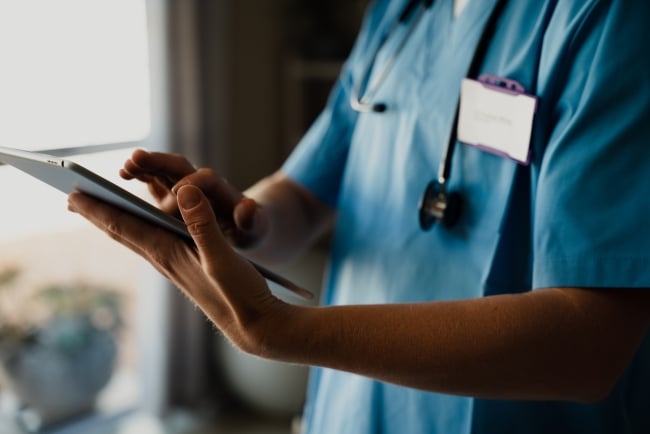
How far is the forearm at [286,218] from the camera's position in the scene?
108 centimetres

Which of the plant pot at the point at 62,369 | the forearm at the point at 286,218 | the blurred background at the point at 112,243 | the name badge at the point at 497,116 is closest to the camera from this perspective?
the name badge at the point at 497,116

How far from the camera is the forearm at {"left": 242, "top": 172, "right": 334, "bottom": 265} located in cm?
108

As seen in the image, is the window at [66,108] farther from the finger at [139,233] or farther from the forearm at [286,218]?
the finger at [139,233]

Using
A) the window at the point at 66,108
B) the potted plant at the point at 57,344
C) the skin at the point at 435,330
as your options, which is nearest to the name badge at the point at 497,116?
the skin at the point at 435,330

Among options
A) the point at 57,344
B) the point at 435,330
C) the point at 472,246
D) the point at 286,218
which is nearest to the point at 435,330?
the point at 435,330

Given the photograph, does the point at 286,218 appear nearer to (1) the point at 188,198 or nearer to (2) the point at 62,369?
(1) the point at 188,198

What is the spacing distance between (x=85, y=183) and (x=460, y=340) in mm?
370

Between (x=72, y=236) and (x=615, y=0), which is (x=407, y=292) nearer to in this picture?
(x=615, y=0)

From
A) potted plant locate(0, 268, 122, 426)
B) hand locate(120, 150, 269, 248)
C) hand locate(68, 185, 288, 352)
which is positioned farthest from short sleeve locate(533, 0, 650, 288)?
potted plant locate(0, 268, 122, 426)

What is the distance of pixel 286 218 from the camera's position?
1.13 meters

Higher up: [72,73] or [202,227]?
[202,227]

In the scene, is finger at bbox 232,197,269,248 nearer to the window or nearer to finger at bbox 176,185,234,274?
finger at bbox 176,185,234,274

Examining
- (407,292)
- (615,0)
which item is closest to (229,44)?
(407,292)

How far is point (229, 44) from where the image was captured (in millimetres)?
2658
